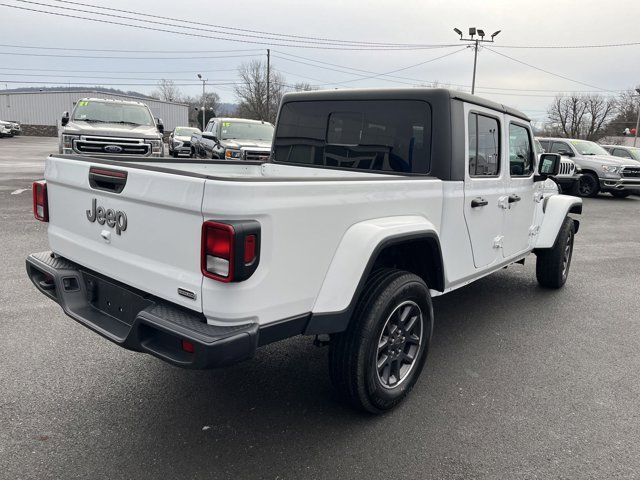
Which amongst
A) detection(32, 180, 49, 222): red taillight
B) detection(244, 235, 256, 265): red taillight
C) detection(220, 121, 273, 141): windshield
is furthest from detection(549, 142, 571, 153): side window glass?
detection(244, 235, 256, 265): red taillight

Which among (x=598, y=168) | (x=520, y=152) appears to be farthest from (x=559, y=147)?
(x=520, y=152)

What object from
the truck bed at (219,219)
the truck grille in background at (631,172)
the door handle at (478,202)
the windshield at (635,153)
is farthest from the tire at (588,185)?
the truck bed at (219,219)

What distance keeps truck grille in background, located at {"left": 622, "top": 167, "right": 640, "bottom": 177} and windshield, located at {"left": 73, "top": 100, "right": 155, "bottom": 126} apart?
14.2 meters

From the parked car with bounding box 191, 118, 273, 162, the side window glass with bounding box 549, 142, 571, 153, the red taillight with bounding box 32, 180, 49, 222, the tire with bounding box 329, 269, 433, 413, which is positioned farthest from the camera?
the side window glass with bounding box 549, 142, 571, 153

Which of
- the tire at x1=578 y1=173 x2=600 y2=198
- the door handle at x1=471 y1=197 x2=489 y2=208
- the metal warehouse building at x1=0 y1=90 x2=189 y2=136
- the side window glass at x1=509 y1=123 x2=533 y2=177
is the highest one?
the metal warehouse building at x1=0 y1=90 x2=189 y2=136

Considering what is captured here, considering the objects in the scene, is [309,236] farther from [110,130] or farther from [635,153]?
[635,153]

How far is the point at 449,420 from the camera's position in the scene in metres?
3.07

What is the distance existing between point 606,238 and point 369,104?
305 inches

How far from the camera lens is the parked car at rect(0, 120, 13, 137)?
39.9 meters

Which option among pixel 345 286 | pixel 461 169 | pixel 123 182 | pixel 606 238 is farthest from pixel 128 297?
pixel 606 238

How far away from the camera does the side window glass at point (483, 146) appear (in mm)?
3740

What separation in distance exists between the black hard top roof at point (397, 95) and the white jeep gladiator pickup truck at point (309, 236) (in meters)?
0.01

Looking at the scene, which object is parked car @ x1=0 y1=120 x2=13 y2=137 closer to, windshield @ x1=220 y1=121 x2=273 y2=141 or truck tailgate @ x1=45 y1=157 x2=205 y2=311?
windshield @ x1=220 y1=121 x2=273 y2=141

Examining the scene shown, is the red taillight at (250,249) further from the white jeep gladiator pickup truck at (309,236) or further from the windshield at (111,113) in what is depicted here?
the windshield at (111,113)
